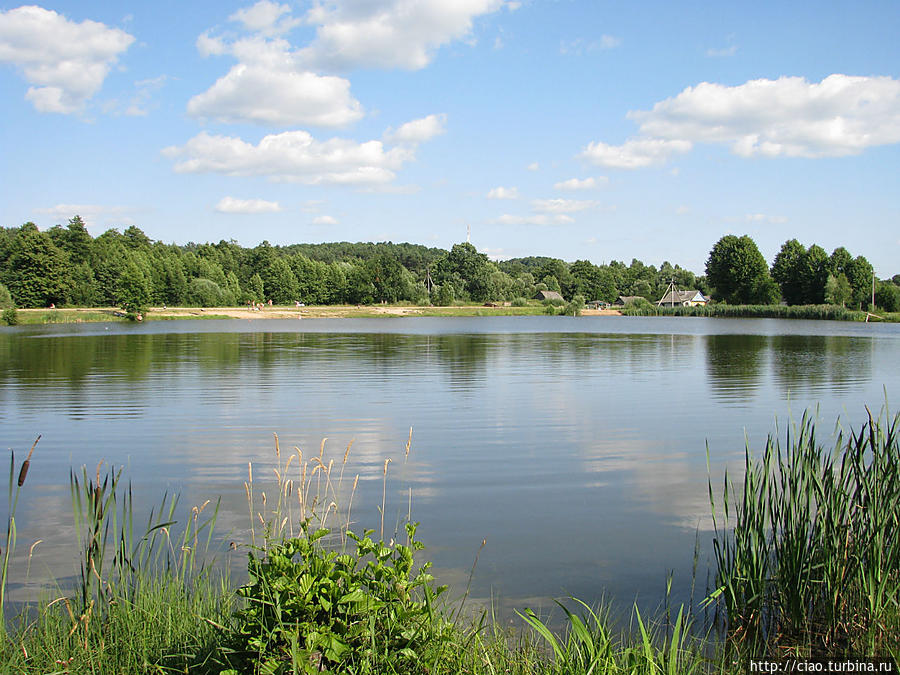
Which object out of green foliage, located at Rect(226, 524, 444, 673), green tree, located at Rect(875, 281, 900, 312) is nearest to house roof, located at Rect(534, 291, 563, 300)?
green tree, located at Rect(875, 281, 900, 312)

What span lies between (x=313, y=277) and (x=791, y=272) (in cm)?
7442

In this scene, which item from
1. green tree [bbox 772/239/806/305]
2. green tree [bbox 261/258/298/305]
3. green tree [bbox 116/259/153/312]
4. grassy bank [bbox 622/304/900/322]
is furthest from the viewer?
green tree [bbox 261/258/298/305]

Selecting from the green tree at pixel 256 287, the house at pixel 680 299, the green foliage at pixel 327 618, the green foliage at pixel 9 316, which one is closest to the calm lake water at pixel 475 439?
the green foliage at pixel 327 618

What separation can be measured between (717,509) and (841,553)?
3.19m

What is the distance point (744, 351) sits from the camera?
3222 centimetres

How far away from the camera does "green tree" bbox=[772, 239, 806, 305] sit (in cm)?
10031

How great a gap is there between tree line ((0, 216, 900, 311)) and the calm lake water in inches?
2160

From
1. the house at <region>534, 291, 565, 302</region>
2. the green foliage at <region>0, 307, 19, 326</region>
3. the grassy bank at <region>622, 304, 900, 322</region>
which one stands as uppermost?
the house at <region>534, 291, 565, 302</region>

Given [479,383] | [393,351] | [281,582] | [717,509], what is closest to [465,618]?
[281,582]

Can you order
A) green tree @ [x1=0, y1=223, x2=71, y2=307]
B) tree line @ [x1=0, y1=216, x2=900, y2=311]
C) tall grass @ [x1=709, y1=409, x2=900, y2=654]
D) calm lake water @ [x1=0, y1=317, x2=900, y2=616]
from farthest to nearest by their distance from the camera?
tree line @ [x1=0, y1=216, x2=900, y2=311], green tree @ [x1=0, y1=223, x2=71, y2=307], calm lake water @ [x1=0, y1=317, x2=900, y2=616], tall grass @ [x1=709, y1=409, x2=900, y2=654]

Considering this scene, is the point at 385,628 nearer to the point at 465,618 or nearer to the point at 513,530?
the point at 465,618

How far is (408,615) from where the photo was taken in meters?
3.38

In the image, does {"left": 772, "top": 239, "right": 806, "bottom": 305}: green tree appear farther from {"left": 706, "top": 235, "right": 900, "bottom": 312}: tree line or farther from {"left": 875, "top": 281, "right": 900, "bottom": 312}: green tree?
{"left": 875, "top": 281, "right": 900, "bottom": 312}: green tree

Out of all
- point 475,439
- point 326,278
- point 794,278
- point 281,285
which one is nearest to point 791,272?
point 794,278
